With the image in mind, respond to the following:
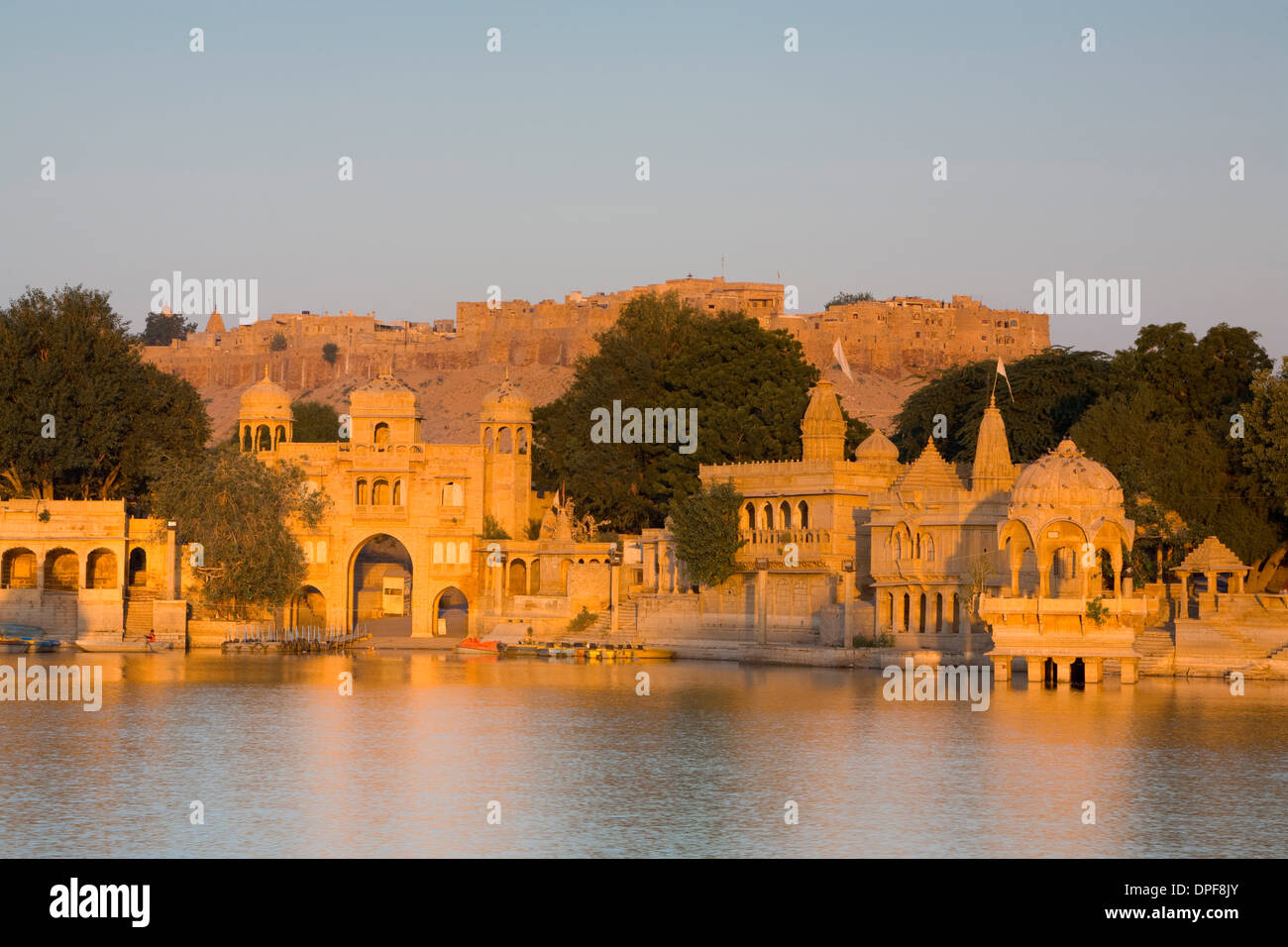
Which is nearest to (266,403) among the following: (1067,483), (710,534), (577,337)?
(710,534)

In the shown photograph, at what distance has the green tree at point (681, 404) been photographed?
7094 cm

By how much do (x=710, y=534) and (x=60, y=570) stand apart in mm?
26712

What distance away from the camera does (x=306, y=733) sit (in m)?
41.9

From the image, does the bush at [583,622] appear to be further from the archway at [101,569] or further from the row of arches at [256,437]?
the archway at [101,569]


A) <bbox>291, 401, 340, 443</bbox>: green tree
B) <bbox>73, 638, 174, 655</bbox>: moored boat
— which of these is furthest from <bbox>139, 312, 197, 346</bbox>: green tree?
<bbox>73, 638, 174, 655</bbox>: moored boat

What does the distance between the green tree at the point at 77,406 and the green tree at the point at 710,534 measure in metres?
19.8

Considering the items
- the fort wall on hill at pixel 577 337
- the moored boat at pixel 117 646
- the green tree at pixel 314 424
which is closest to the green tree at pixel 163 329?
the fort wall on hill at pixel 577 337

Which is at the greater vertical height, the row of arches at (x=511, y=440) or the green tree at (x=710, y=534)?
the row of arches at (x=511, y=440)

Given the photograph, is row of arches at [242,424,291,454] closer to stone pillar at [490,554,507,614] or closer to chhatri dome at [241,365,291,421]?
A: chhatri dome at [241,365,291,421]

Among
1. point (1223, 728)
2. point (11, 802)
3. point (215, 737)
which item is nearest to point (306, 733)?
point (215, 737)

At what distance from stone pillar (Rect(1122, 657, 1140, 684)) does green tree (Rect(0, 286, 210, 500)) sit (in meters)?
35.8

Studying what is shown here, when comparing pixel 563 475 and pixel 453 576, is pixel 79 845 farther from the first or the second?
pixel 563 475

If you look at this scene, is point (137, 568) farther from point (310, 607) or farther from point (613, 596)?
point (613, 596)

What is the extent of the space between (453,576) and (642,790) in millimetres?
38798
